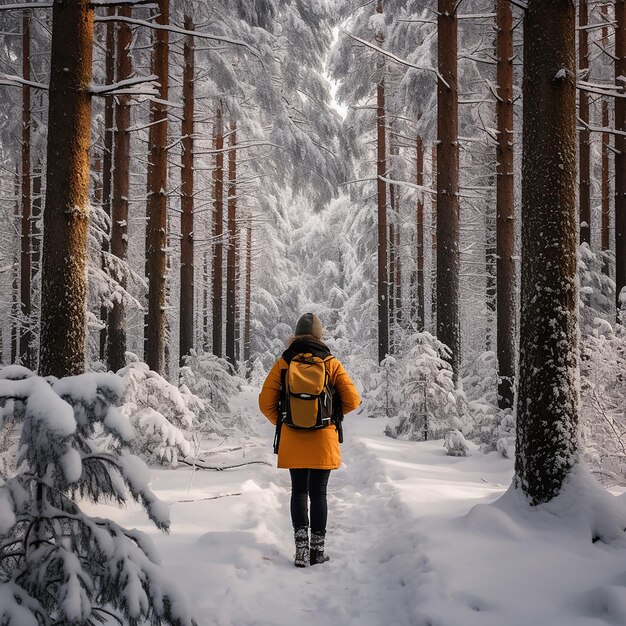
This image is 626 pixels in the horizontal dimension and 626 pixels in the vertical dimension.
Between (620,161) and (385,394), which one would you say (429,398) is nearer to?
(385,394)

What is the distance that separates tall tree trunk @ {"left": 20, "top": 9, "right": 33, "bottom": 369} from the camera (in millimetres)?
14633

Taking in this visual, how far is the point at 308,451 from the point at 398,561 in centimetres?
110

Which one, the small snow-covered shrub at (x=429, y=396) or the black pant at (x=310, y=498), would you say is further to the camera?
the small snow-covered shrub at (x=429, y=396)

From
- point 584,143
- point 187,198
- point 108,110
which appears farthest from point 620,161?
point 108,110

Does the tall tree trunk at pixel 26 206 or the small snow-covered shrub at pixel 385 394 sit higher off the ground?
the tall tree trunk at pixel 26 206

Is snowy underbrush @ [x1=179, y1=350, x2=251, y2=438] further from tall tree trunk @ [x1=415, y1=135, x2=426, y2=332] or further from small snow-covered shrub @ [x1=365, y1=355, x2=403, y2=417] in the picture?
tall tree trunk @ [x1=415, y1=135, x2=426, y2=332]

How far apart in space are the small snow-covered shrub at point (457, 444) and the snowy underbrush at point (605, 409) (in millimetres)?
1989

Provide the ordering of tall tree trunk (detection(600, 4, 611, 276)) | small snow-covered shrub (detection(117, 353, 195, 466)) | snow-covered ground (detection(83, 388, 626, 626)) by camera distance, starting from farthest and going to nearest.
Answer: tall tree trunk (detection(600, 4, 611, 276))
small snow-covered shrub (detection(117, 353, 195, 466))
snow-covered ground (detection(83, 388, 626, 626))

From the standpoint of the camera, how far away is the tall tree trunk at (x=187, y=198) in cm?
1291

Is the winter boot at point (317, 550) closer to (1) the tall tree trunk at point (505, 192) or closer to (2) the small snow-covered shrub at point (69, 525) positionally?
(2) the small snow-covered shrub at point (69, 525)

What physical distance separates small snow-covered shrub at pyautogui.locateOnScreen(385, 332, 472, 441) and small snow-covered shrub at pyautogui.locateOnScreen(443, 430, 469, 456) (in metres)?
1.27

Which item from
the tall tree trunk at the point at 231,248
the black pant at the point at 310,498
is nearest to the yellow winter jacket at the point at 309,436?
the black pant at the point at 310,498

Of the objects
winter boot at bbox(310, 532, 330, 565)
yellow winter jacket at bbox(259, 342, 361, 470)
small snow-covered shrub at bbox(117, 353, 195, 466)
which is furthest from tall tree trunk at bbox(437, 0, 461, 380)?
winter boot at bbox(310, 532, 330, 565)

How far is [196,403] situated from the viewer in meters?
9.52
